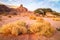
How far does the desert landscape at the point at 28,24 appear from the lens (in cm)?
236

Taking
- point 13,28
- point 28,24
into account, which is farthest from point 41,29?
point 13,28

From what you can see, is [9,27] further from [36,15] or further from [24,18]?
[36,15]

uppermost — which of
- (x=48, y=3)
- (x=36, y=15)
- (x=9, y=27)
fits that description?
(x=48, y=3)

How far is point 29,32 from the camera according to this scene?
2.39 metres

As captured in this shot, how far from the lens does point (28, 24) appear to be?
8.04ft

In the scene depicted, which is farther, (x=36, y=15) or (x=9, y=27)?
(x=36, y=15)

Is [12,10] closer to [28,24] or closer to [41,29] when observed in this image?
[28,24]

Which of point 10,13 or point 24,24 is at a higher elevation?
point 10,13

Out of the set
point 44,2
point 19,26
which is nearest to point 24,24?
point 19,26

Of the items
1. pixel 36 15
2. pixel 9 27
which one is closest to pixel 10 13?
pixel 9 27

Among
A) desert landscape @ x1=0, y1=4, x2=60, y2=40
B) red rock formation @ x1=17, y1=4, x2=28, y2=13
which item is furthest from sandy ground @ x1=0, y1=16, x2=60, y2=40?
red rock formation @ x1=17, y1=4, x2=28, y2=13

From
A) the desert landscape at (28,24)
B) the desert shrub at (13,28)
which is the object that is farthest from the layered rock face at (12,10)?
the desert shrub at (13,28)

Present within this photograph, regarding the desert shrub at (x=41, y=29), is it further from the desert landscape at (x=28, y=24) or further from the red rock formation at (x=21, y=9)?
the red rock formation at (x=21, y=9)

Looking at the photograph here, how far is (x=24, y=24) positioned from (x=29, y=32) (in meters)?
0.15
